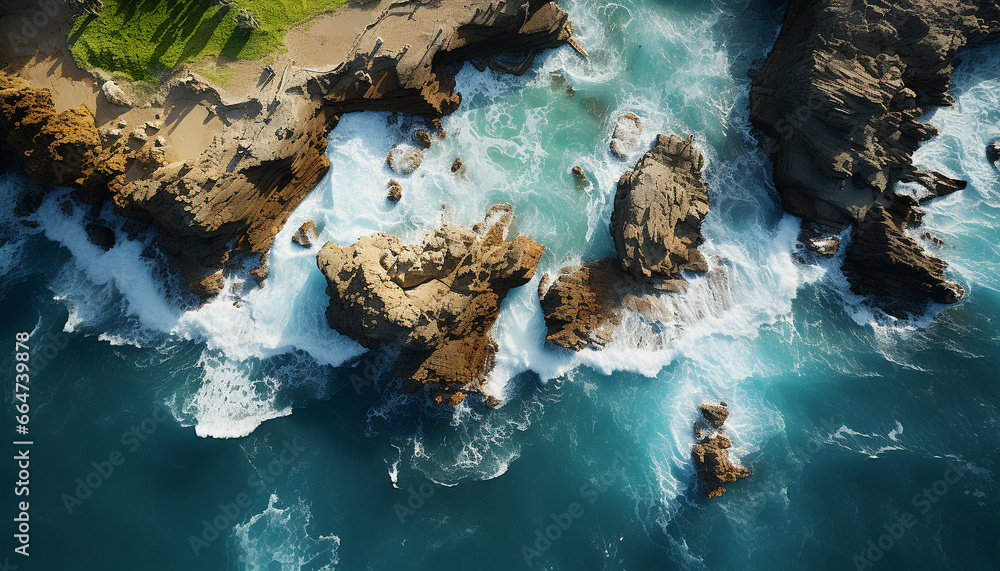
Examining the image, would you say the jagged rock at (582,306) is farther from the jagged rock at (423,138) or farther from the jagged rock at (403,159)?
the jagged rock at (423,138)

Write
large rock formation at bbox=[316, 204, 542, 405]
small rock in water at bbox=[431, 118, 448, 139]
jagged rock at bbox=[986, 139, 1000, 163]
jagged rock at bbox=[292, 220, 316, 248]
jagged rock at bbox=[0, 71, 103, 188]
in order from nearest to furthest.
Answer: large rock formation at bbox=[316, 204, 542, 405]
jagged rock at bbox=[0, 71, 103, 188]
jagged rock at bbox=[292, 220, 316, 248]
jagged rock at bbox=[986, 139, 1000, 163]
small rock in water at bbox=[431, 118, 448, 139]

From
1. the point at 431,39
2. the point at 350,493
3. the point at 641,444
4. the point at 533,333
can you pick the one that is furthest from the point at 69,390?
the point at 641,444

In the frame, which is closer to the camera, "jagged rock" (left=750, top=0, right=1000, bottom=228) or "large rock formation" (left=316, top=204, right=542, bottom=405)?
"large rock formation" (left=316, top=204, right=542, bottom=405)

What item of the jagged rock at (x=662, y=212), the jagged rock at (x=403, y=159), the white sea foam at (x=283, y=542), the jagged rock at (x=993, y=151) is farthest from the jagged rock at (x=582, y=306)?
the jagged rock at (x=993, y=151)

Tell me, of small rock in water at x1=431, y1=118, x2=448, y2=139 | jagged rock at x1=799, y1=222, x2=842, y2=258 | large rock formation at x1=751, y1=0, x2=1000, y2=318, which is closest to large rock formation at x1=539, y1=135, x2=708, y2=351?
large rock formation at x1=751, y1=0, x2=1000, y2=318

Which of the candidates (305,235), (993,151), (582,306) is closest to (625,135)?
(582,306)

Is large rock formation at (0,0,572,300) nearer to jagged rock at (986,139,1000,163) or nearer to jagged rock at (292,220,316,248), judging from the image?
jagged rock at (292,220,316,248)

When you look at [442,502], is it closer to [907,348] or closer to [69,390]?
[69,390]
